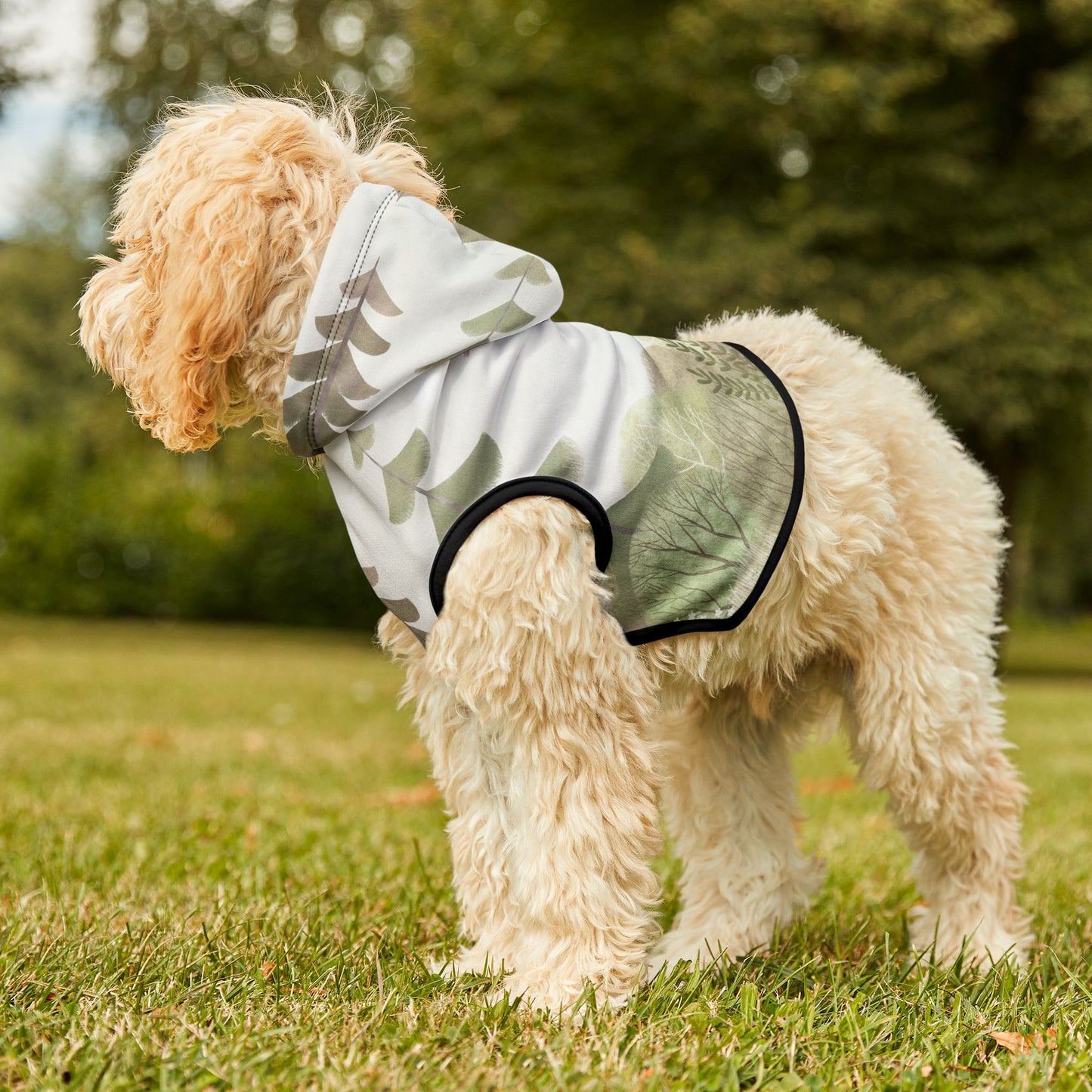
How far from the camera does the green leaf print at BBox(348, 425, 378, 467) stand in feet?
8.07

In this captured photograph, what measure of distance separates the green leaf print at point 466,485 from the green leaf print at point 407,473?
0.14ft

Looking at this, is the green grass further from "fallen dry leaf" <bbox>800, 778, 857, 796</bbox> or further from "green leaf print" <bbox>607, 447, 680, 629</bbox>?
"green leaf print" <bbox>607, 447, 680, 629</bbox>

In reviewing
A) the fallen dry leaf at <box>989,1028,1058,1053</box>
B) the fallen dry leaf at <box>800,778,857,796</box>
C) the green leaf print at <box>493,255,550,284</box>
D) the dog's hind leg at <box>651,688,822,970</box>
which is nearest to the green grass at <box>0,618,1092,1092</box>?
the fallen dry leaf at <box>989,1028,1058,1053</box>

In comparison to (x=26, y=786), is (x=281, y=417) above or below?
above

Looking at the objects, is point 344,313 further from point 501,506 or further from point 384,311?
point 501,506

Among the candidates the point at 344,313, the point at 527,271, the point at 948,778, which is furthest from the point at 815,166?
the point at 344,313

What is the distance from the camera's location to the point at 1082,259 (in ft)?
48.5

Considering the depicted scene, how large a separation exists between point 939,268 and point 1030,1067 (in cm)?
1416

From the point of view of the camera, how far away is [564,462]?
241 centimetres

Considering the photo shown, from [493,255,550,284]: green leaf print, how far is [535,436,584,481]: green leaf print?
A: 38 centimetres

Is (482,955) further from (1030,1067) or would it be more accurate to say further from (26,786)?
(26,786)

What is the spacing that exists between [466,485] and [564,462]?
21cm

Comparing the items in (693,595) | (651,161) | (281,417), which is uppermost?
(651,161)

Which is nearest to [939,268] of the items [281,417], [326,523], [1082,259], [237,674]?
[1082,259]
